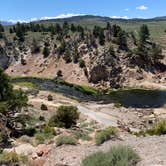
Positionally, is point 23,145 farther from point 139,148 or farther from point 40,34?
point 40,34

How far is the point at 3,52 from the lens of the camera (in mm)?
165500

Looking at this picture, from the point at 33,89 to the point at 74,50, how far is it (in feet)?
145

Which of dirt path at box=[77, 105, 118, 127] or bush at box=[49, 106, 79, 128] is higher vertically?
Result: bush at box=[49, 106, 79, 128]

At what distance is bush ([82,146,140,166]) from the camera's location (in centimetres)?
1948

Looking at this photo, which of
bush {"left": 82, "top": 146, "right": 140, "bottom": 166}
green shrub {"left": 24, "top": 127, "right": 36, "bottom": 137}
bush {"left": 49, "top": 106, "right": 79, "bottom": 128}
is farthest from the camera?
bush {"left": 49, "top": 106, "right": 79, "bottom": 128}

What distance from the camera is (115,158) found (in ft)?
65.4

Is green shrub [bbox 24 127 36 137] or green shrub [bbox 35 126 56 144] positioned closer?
green shrub [bbox 35 126 56 144]

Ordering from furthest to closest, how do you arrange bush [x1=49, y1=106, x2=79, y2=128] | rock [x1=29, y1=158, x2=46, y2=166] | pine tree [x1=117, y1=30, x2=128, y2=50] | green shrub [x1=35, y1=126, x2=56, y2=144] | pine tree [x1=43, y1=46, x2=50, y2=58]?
pine tree [x1=43, y1=46, x2=50, y2=58] < pine tree [x1=117, y1=30, x2=128, y2=50] < bush [x1=49, y1=106, x2=79, y2=128] < green shrub [x1=35, y1=126, x2=56, y2=144] < rock [x1=29, y1=158, x2=46, y2=166]

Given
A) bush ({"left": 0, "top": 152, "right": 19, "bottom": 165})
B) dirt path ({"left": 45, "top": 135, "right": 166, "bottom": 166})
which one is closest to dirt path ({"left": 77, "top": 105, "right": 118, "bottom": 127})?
dirt path ({"left": 45, "top": 135, "right": 166, "bottom": 166})

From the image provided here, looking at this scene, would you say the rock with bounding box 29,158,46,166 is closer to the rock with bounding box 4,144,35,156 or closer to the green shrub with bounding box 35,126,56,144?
the rock with bounding box 4,144,35,156

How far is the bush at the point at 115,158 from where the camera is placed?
1948 centimetres

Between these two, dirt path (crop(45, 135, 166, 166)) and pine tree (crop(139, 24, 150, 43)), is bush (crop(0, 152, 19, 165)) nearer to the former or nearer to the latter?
dirt path (crop(45, 135, 166, 166))

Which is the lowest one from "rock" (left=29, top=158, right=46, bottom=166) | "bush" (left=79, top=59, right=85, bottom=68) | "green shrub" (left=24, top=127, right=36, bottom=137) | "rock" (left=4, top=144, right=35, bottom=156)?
"bush" (left=79, top=59, right=85, bottom=68)

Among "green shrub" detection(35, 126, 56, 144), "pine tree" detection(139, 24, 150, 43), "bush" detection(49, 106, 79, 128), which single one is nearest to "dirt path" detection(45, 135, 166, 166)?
"green shrub" detection(35, 126, 56, 144)
